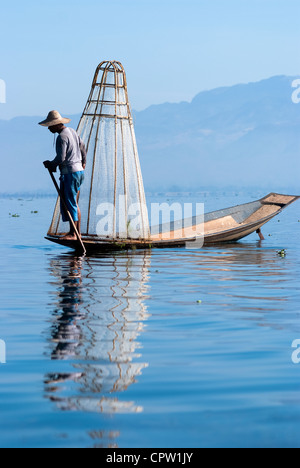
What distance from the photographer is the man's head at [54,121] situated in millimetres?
13703

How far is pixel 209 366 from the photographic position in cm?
604

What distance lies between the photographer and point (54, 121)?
13.7m

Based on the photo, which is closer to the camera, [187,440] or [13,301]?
[187,440]

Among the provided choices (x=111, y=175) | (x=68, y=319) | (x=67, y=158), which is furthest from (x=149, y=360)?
(x=111, y=175)

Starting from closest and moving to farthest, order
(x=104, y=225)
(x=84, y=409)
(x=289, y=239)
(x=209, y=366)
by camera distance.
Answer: (x=84, y=409) → (x=209, y=366) → (x=104, y=225) → (x=289, y=239)

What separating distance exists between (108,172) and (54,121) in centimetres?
289

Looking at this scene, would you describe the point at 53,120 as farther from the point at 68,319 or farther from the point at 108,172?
the point at 68,319

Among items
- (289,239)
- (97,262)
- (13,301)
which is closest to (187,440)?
(13,301)

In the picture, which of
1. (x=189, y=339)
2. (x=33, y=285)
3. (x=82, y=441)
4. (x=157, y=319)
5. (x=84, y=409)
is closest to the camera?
(x=82, y=441)

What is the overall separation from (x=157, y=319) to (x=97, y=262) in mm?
6365

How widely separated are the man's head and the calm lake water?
2.86 m

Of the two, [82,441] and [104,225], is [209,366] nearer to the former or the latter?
[82,441]

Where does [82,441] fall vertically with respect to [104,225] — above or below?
below

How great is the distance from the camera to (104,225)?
16375 millimetres
